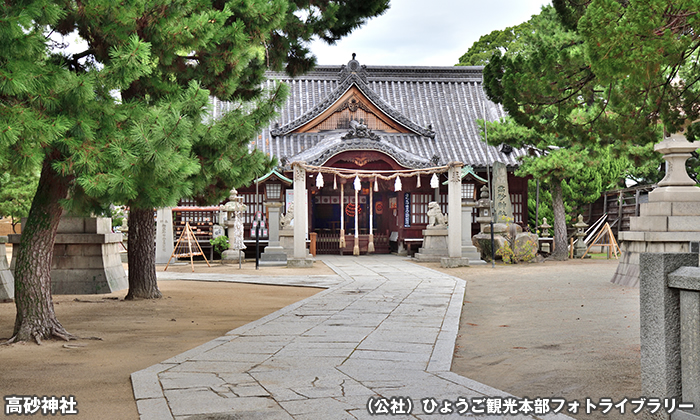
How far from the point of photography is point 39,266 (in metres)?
6.29

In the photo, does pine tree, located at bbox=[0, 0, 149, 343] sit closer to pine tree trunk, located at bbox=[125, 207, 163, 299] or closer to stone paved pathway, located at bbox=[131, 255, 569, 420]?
stone paved pathway, located at bbox=[131, 255, 569, 420]

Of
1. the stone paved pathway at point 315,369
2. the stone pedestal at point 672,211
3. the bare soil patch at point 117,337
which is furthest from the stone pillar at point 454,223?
the stone paved pathway at point 315,369

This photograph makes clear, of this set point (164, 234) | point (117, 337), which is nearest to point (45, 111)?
point (117, 337)

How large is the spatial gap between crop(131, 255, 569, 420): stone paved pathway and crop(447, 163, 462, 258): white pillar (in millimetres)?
8634

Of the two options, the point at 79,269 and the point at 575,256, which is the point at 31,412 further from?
the point at 575,256

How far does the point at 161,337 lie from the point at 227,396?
9.47ft

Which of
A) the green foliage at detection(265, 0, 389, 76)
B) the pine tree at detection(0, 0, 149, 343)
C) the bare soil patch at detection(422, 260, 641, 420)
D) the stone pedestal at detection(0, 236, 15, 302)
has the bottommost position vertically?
the bare soil patch at detection(422, 260, 641, 420)

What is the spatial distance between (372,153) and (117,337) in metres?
15.7

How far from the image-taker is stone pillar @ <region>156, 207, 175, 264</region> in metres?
17.8

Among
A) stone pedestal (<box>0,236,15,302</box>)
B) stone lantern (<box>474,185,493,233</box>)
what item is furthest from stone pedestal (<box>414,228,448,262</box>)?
stone pedestal (<box>0,236,15,302</box>)

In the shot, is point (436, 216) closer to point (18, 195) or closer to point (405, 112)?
point (405, 112)

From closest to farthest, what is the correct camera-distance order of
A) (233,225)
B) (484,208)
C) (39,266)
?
1. (39,266)
2. (233,225)
3. (484,208)

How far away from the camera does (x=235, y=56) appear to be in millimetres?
6906

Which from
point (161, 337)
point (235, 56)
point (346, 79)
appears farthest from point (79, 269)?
point (346, 79)
